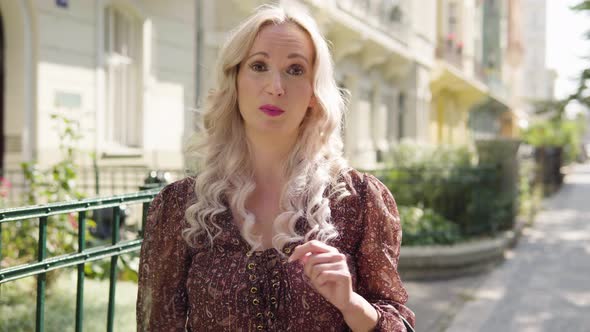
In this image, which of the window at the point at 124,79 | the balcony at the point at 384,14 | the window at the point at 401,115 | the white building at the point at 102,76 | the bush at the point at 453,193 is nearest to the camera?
the white building at the point at 102,76

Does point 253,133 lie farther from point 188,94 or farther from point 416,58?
point 416,58

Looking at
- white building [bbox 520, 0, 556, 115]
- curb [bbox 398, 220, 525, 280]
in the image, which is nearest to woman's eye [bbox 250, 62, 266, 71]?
curb [bbox 398, 220, 525, 280]

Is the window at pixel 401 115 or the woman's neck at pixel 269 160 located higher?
the window at pixel 401 115

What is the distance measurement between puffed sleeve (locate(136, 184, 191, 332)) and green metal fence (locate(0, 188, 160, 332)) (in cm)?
42

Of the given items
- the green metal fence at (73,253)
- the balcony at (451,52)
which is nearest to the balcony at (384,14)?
the balcony at (451,52)

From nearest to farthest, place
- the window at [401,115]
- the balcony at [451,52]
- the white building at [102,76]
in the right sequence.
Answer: the white building at [102,76]
the window at [401,115]
the balcony at [451,52]

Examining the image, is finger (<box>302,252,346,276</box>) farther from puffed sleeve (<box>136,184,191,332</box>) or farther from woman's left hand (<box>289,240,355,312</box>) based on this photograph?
puffed sleeve (<box>136,184,191,332</box>)

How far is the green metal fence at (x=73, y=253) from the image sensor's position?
2.17 meters

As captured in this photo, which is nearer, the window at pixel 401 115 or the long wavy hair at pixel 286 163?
the long wavy hair at pixel 286 163

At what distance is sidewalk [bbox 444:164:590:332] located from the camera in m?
5.72

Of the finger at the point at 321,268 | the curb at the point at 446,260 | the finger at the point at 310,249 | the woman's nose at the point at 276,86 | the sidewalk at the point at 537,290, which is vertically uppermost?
the woman's nose at the point at 276,86

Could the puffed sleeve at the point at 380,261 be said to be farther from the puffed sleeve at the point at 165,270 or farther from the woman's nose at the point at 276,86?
the puffed sleeve at the point at 165,270

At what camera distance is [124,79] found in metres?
9.43

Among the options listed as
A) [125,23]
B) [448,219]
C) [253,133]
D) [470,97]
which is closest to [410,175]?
[448,219]
